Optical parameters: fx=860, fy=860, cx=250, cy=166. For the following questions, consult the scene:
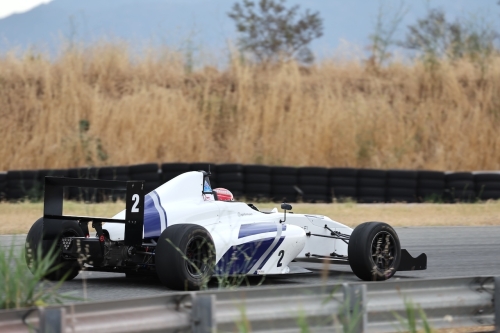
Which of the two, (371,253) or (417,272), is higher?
(371,253)

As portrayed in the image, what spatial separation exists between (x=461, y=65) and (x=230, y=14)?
8925 millimetres

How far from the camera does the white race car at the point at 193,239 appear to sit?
298 inches

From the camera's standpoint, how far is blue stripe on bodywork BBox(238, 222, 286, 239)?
819 cm

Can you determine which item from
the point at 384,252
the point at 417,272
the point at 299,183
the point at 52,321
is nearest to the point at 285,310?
the point at 52,321

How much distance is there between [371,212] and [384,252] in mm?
8449

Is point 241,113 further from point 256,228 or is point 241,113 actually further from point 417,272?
point 256,228

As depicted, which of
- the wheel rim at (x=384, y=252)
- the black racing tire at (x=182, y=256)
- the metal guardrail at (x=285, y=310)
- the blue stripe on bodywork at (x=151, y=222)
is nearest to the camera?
the metal guardrail at (x=285, y=310)

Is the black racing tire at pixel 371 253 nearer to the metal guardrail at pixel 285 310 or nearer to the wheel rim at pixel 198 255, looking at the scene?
the wheel rim at pixel 198 255

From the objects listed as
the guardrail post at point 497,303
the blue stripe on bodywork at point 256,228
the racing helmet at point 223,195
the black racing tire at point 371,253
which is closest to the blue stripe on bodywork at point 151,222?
the blue stripe on bodywork at point 256,228

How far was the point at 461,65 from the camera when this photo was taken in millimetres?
29672

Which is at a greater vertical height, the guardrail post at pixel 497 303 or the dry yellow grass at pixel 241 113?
the dry yellow grass at pixel 241 113

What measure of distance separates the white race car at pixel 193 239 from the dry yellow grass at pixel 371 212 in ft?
20.0

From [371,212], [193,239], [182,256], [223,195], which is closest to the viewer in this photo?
[182,256]

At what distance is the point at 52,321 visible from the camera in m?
4.37
